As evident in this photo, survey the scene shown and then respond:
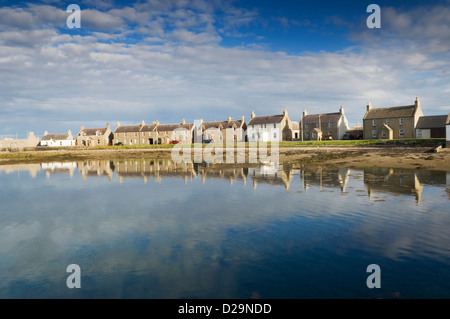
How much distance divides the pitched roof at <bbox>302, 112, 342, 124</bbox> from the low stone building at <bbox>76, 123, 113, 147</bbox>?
6679 centimetres

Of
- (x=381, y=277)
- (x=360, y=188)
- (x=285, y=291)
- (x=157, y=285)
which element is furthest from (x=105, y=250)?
(x=360, y=188)

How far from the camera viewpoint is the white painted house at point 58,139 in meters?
120

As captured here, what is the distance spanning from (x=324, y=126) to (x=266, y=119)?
17729mm

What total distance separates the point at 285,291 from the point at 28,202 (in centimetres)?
1852

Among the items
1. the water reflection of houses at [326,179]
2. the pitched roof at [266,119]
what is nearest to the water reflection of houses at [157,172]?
the water reflection of houses at [326,179]

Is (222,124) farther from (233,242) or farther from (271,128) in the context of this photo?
(233,242)

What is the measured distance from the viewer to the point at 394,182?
75.2 feet

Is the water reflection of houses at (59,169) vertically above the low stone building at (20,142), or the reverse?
the low stone building at (20,142)

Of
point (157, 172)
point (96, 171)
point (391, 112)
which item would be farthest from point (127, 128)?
point (391, 112)

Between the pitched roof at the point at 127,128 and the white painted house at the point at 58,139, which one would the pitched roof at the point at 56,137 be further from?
the pitched roof at the point at 127,128

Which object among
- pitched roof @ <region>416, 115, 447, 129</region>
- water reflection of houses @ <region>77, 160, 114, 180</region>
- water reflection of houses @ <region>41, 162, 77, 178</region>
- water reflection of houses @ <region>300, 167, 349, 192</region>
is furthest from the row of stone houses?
water reflection of houses @ <region>41, 162, 77, 178</region>

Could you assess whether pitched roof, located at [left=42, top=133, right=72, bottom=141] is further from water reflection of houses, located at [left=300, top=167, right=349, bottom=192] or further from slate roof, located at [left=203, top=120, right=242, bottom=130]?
water reflection of houses, located at [left=300, top=167, right=349, bottom=192]

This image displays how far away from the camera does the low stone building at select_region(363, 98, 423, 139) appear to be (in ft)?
211
